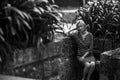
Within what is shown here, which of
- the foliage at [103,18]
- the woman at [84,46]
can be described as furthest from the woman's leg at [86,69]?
the foliage at [103,18]

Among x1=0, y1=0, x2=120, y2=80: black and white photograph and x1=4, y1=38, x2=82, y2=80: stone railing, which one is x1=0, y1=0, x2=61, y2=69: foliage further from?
x1=4, y1=38, x2=82, y2=80: stone railing

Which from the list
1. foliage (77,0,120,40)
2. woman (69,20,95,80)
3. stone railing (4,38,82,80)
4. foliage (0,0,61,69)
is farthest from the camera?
A: foliage (77,0,120,40)

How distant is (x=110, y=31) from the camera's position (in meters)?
6.98

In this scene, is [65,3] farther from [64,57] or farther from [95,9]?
[64,57]

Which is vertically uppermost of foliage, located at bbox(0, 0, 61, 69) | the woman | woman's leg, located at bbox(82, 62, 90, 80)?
foliage, located at bbox(0, 0, 61, 69)

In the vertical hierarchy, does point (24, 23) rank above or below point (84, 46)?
above

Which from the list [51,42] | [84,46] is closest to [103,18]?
[84,46]

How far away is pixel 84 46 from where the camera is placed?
20.1 ft

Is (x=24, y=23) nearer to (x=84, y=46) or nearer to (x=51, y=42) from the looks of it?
(x=51, y=42)

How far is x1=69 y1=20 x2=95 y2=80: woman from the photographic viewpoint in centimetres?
604

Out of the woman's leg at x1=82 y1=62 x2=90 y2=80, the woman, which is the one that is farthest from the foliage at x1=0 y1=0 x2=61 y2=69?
the woman's leg at x1=82 y1=62 x2=90 y2=80

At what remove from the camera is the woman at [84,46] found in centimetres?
604

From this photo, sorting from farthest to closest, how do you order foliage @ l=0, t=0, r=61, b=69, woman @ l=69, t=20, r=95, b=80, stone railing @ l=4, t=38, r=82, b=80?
woman @ l=69, t=20, r=95, b=80
stone railing @ l=4, t=38, r=82, b=80
foliage @ l=0, t=0, r=61, b=69

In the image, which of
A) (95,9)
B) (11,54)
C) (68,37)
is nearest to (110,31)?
(95,9)
